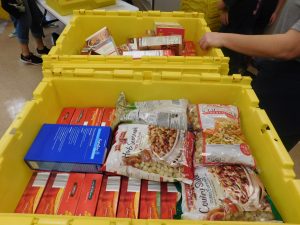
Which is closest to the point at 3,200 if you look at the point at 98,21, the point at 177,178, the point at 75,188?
the point at 75,188

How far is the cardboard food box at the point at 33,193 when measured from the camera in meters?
0.66

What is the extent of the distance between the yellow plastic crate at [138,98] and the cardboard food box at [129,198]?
271 millimetres

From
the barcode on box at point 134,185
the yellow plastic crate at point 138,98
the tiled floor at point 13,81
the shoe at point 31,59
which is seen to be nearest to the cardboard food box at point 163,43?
the yellow plastic crate at point 138,98

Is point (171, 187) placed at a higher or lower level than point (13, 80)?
lower

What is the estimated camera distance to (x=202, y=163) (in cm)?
70

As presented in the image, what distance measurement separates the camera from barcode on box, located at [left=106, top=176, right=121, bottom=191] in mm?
697

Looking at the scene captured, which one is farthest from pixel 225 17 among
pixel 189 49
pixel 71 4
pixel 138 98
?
pixel 138 98

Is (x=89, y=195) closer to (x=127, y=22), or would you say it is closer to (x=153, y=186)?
(x=153, y=186)

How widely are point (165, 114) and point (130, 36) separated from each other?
702 millimetres

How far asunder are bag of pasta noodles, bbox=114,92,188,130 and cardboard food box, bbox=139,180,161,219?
18 cm

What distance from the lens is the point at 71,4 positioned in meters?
1.74

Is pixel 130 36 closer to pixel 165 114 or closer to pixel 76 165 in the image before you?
pixel 165 114

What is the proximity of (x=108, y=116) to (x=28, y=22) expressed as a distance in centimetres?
183

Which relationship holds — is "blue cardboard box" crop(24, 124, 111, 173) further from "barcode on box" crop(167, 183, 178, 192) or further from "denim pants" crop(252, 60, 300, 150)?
"denim pants" crop(252, 60, 300, 150)
